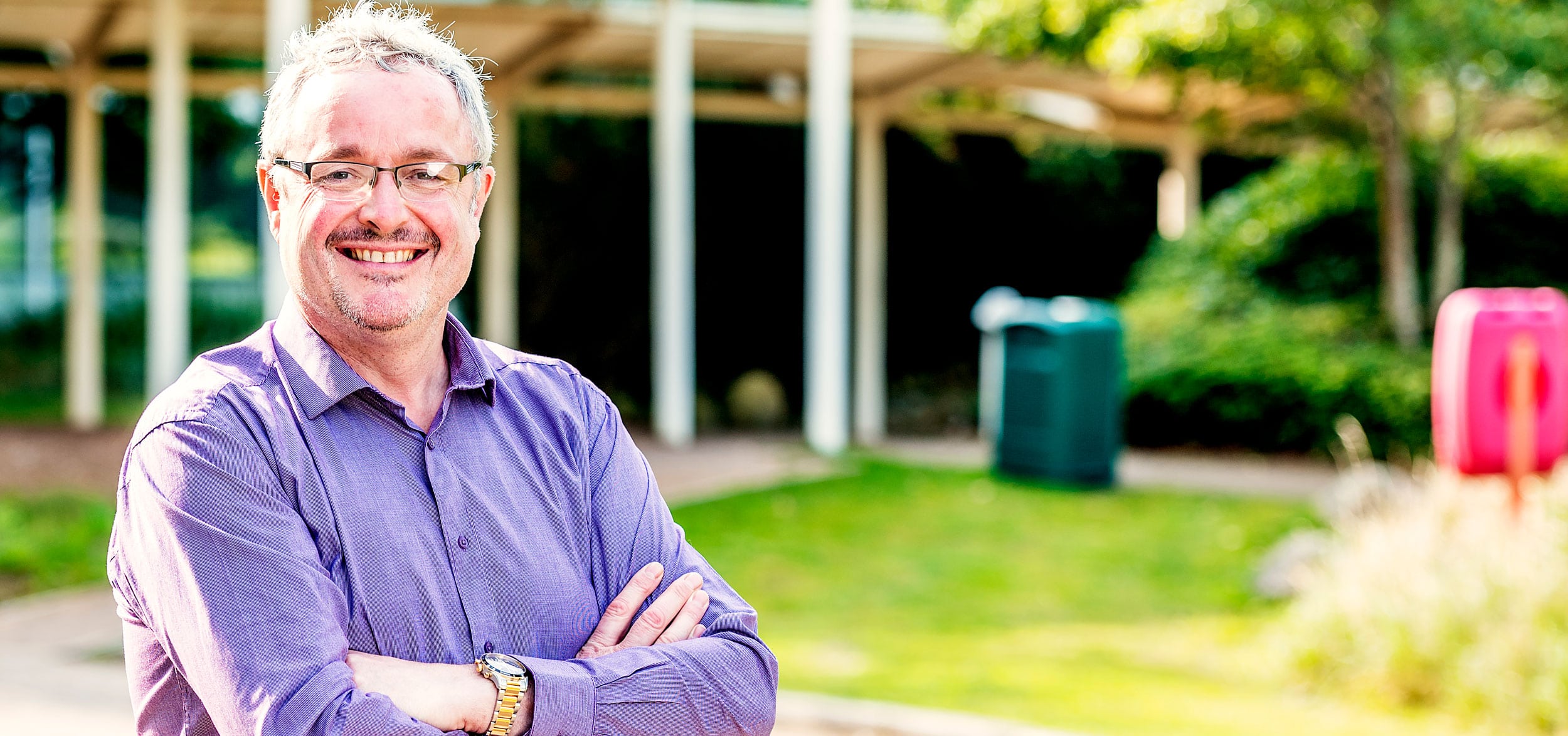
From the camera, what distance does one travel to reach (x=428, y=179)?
1.98m

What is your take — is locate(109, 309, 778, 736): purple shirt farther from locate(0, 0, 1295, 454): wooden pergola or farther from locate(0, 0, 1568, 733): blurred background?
locate(0, 0, 1295, 454): wooden pergola

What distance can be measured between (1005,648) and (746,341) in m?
9.93

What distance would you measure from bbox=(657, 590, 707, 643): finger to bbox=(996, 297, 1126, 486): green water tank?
7.71 metres

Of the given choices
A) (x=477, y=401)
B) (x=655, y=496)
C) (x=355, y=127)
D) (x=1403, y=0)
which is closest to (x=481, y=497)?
(x=477, y=401)

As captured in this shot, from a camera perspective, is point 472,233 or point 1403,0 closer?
point 472,233

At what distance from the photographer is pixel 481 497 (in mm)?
1991

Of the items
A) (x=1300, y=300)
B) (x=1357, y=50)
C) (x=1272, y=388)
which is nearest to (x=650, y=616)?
(x=1272, y=388)

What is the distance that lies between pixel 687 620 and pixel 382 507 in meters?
0.50

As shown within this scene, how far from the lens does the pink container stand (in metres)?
6.16

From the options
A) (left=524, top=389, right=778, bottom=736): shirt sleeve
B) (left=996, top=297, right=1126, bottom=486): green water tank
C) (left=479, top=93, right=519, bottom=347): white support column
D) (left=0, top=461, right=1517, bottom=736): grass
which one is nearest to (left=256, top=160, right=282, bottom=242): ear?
(left=524, top=389, right=778, bottom=736): shirt sleeve

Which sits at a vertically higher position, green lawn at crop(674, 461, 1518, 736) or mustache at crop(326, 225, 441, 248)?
mustache at crop(326, 225, 441, 248)

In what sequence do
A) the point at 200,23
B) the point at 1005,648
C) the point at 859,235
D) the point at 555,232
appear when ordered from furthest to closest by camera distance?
1. the point at 555,232
2. the point at 859,235
3. the point at 200,23
4. the point at 1005,648

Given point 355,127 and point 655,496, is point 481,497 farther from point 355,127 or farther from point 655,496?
point 355,127

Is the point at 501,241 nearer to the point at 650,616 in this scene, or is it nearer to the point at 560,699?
the point at 650,616
